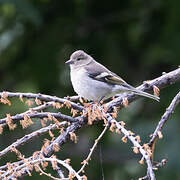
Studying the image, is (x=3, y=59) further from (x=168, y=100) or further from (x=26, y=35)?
(x=168, y=100)

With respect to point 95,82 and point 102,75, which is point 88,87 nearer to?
point 95,82

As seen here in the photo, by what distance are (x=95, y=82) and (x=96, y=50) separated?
1301 mm

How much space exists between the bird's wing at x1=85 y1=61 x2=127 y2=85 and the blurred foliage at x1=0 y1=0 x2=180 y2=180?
76 cm

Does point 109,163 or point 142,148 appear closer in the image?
point 142,148

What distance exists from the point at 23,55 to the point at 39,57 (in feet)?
1.70

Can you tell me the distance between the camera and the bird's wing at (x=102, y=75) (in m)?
5.29

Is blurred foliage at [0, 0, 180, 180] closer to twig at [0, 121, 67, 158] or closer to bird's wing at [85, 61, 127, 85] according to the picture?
bird's wing at [85, 61, 127, 85]

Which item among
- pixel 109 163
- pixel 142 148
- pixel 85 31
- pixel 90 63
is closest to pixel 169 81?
pixel 142 148

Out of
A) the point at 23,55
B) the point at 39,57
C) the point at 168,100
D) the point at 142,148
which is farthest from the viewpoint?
the point at 23,55

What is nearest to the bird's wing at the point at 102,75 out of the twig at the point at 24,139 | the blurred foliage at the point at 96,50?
the blurred foliage at the point at 96,50

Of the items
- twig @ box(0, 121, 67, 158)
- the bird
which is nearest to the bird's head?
the bird

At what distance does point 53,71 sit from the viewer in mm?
6273

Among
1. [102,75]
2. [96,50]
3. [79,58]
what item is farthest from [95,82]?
[96,50]

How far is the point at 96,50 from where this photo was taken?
6.64 metres
